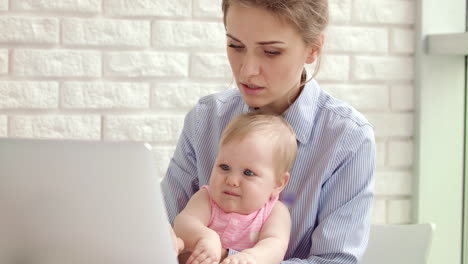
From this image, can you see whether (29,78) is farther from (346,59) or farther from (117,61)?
(346,59)

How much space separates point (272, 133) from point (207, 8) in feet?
3.44

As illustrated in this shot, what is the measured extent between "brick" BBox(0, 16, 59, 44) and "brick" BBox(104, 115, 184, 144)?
1.05 feet

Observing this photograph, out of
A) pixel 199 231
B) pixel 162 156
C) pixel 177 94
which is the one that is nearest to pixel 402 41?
pixel 177 94

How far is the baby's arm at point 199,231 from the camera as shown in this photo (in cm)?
149

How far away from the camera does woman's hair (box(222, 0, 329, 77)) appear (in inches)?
64.9

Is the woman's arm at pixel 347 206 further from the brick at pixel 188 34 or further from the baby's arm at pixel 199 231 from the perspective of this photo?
the brick at pixel 188 34

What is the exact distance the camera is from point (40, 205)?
999 millimetres

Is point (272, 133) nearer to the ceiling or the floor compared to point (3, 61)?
nearer to the floor

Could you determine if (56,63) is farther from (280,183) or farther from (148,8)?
(280,183)

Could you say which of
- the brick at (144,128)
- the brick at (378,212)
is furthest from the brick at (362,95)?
the brick at (144,128)

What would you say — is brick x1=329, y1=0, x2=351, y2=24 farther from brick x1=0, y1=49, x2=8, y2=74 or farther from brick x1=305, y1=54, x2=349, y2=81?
brick x1=0, y1=49, x2=8, y2=74

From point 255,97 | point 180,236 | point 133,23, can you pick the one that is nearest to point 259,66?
point 255,97

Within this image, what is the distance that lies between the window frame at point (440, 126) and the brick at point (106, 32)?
3.29 feet

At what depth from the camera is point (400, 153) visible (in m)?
2.88
